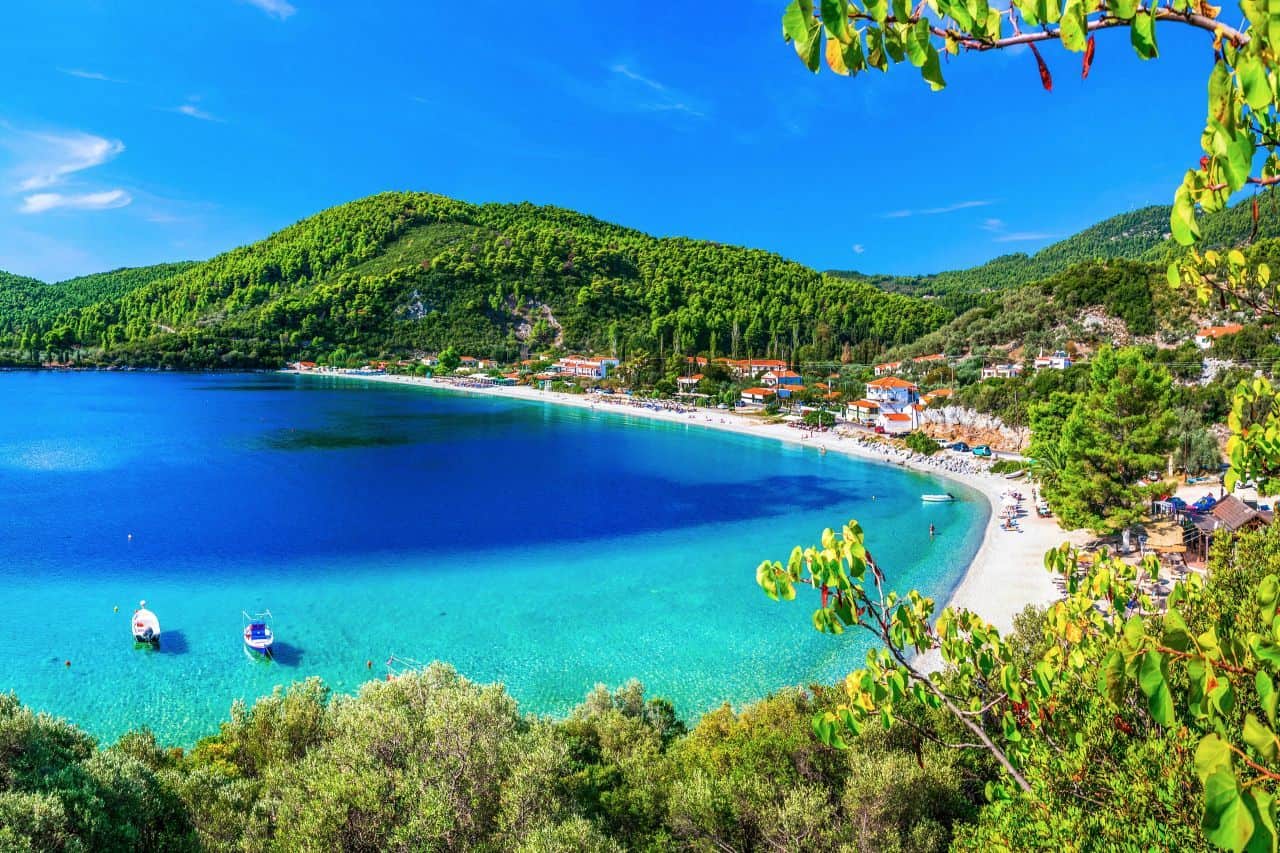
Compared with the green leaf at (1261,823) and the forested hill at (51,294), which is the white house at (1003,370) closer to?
the green leaf at (1261,823)

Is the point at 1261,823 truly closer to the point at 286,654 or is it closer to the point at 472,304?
the point at 286,654

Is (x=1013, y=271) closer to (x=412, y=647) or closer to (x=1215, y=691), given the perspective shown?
(x=412, y=647)

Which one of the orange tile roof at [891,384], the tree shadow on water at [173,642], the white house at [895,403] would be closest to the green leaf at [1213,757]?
the tree shadow on water at [173,642]

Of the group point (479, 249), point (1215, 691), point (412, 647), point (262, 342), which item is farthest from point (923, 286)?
point (1215, 691)

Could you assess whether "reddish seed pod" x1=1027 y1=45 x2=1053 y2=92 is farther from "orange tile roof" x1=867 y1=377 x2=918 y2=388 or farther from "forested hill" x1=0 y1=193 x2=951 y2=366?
"forested hill" x1=0 y1=193 x2=951 y2=366

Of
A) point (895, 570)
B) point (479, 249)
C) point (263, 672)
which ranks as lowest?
point (263, 672)
